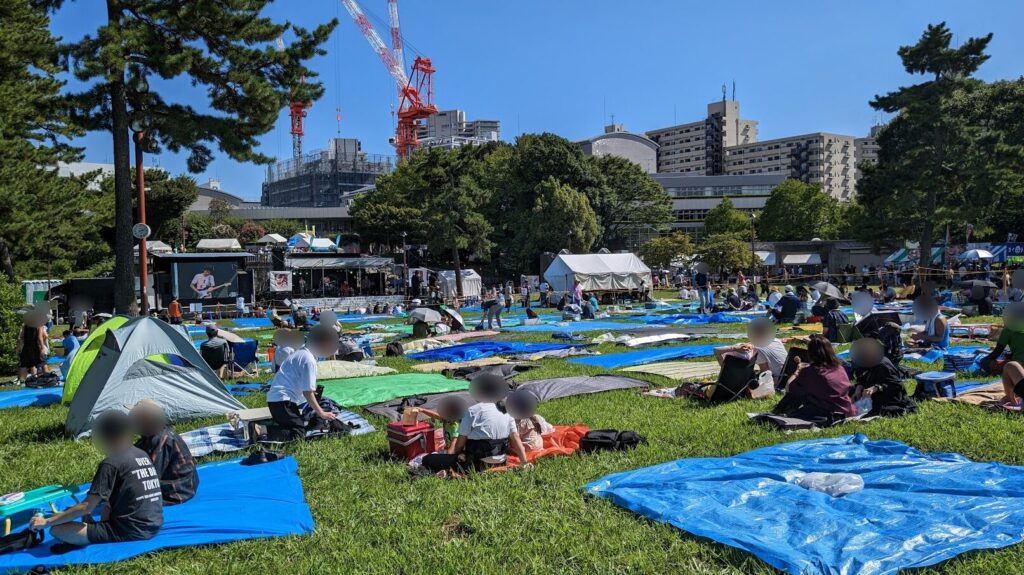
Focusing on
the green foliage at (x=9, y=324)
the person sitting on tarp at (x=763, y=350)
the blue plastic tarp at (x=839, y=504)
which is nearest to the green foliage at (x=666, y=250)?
the person sitting on tarp at (x=763, y=350)

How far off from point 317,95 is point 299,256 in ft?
111

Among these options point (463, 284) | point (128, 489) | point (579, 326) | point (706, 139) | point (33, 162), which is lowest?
point (579, 326)

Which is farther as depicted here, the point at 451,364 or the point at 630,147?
the point at 630,147

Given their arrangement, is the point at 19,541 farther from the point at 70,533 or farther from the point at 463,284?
the point at 463,284

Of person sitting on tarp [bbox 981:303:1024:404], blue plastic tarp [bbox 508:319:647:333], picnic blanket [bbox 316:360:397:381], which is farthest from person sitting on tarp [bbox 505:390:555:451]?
blue plastic tarp [bbox 508:319:647:333]

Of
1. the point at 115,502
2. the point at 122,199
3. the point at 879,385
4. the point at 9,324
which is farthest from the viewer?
the point at 122,199

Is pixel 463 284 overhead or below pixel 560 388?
overhead

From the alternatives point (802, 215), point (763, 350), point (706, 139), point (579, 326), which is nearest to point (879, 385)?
point (763, 350)

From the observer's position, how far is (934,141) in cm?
3775

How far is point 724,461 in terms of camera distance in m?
6.36

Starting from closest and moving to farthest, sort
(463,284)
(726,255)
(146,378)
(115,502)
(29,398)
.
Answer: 1. (115,502)
2. (146,378)
3. (29,398)
4. (463,284)
5. (726,255)

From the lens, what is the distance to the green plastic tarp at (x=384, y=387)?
428 inches

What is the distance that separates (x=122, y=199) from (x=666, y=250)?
40208 mm

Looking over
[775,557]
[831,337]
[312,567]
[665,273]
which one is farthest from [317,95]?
[665,273]
